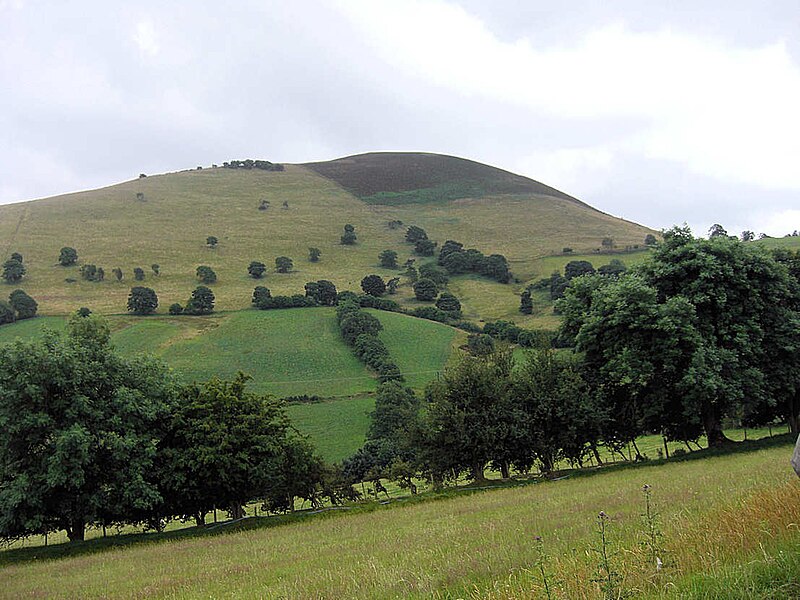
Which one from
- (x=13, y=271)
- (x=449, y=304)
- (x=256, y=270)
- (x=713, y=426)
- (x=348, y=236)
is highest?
(x=348, y=236)

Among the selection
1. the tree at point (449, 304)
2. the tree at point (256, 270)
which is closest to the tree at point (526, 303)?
the tree at point (449, 304)

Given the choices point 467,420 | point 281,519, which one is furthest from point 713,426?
point 281,519

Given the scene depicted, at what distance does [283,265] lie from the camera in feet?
461

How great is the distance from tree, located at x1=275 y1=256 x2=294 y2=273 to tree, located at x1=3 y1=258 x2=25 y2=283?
175ft

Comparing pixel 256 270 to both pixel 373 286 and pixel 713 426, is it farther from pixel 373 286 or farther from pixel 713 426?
pixel 713 426

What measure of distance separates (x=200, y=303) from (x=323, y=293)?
79.9 feet

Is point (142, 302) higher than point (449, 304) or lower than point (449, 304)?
higher

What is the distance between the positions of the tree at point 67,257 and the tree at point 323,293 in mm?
57876

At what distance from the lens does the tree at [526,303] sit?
4734 inches

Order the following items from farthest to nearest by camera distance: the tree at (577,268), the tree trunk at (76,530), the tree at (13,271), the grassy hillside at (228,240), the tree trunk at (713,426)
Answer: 1. the tree at (577,268)
2. the grassy hillside at (228,240)
3. the tree at (13,271)
4. the tree trunk at (713,426)
5. the tree trunk at (76,530)

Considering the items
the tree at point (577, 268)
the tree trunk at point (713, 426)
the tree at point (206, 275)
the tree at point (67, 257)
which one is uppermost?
the tree at point (67, 257)

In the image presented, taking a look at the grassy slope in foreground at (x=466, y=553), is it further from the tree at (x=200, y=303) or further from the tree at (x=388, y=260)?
the tree at (x=388, y=260)

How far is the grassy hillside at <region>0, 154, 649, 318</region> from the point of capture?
4897 inches

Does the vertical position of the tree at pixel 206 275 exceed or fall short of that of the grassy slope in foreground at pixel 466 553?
it exceeds it
